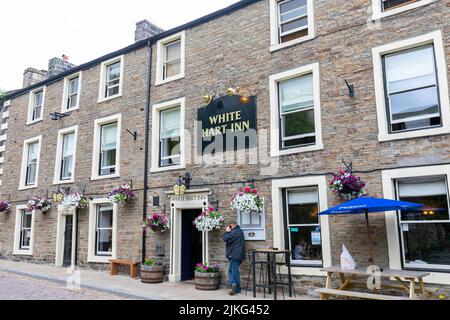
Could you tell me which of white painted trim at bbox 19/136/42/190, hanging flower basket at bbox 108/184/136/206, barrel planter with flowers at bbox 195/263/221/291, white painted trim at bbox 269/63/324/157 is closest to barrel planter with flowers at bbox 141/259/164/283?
barrel planter with flowers at bbox 195/263/221/291

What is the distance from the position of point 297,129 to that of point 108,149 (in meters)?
7.51

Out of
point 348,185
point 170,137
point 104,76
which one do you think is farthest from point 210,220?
point 104,76

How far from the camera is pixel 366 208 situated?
24.8ft

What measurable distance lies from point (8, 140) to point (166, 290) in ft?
42.4

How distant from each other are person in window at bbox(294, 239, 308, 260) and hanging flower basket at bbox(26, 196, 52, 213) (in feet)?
34.1

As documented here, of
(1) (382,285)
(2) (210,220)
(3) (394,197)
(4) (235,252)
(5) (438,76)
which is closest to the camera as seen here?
(1) (382,285)

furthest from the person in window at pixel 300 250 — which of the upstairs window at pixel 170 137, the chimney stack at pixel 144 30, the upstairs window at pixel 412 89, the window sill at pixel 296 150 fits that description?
the chimney stack at pixel 144 30

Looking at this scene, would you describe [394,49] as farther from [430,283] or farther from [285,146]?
[430,283]

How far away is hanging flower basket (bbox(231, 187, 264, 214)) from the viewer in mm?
9781

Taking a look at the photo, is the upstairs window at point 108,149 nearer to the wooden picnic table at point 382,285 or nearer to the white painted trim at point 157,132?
the white painted trim at point 157,132

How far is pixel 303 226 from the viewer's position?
31.8 feet

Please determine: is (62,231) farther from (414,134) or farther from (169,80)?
(414,134)

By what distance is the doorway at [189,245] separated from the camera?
11891 mm

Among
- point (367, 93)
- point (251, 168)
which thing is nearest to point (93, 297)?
point (251, 168)
